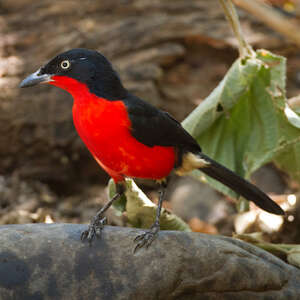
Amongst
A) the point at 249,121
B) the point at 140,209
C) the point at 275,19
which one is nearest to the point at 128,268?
the point at 140,209

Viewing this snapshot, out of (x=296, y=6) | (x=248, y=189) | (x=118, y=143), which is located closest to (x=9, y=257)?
(x=118, y=143)

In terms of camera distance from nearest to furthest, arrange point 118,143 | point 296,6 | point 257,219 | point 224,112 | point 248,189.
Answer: point 118,143, point 248,189, point 224,112, point 257,219, point 296,6

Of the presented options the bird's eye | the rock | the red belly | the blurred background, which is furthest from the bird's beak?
the blurred background

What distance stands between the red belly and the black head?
10cm

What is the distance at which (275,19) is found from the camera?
3.38 metres

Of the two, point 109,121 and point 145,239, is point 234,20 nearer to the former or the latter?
point 109,121

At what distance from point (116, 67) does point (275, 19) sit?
122 inches

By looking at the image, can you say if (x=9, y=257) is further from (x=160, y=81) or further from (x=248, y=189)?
(x=160, y=81)

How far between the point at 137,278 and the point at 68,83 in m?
1.40

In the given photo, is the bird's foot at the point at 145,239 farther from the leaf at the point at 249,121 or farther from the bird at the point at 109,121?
the leaf at the point at 249,121

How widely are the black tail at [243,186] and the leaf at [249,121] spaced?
50 centimetres

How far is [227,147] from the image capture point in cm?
502

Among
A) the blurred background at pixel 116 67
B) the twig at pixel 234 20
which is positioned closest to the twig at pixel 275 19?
the twig at pixel 234 20

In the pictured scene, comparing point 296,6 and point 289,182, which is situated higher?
point 296,6
